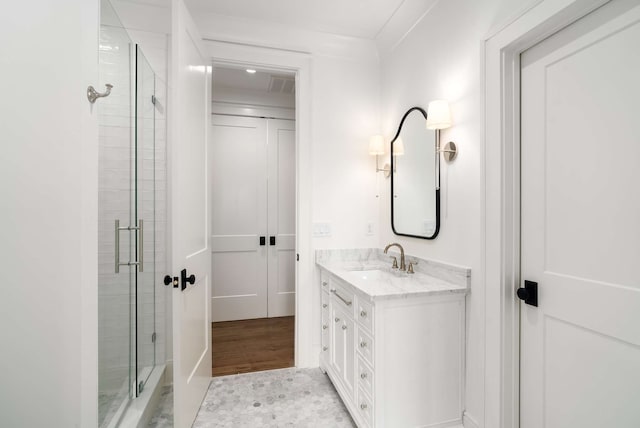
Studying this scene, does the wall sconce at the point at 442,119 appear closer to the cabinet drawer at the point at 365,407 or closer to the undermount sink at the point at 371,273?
the undermount sink at the point at 371,273

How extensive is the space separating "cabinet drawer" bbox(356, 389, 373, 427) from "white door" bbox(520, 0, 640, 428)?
2.36ft

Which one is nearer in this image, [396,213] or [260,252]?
[396,213]

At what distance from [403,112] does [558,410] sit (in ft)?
6.37

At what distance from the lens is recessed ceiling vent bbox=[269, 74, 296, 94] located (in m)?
3.21

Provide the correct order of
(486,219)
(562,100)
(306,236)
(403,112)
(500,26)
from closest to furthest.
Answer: (562,100) → (500,26) → (486,219) → (403,112) → (306,236)

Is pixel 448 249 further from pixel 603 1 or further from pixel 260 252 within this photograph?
pixel 260 252

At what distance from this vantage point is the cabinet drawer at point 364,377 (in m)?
1.59

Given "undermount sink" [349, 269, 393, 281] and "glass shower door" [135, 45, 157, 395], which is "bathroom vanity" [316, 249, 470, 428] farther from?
"glass shower door" [135, 45, 157, 395]

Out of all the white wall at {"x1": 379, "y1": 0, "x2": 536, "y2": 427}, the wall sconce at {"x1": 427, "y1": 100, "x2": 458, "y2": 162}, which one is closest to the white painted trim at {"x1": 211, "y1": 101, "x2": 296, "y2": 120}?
the white wall at {"x1": 379, "y1": 0, "x2": 536, "y2": 427}

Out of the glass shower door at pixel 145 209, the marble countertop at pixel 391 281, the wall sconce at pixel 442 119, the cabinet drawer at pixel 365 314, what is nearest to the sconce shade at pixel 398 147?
the wall sconce at pixel 442 119

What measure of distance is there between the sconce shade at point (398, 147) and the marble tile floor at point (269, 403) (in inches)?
71.6

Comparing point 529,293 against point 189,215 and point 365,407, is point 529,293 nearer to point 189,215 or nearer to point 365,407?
point 365,407

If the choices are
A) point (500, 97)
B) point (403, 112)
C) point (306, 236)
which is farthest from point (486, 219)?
point (306, 236)

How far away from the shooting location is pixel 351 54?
2.58 metres
